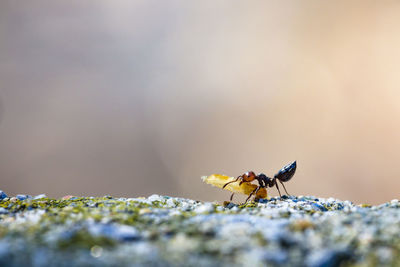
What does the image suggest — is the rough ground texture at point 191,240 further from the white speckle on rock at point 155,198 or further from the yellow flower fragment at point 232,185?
the yellow flower fragment at point 232,185

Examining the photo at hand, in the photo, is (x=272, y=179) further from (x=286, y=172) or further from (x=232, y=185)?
(x=232, y=185)

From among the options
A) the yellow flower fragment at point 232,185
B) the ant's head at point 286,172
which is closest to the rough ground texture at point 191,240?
the yellow flower fragment at point 232,185

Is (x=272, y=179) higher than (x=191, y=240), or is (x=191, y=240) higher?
(x=272, y=179)

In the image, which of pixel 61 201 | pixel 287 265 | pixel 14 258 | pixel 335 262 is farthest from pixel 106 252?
pixel 61 201

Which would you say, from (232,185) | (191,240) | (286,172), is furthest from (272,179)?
(191,240)

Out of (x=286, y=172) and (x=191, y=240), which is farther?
(x=286, y=172)

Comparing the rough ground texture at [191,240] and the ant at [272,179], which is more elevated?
the ant at [272,179]

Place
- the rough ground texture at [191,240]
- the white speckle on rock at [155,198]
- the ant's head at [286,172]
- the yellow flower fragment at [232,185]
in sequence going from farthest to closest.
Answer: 1. the ant's head at [286,172]
2. the yellow flower fragment at [232,185]
3. the white speckle on rock at [155,198]
4. the rough ground texture at [191,240]

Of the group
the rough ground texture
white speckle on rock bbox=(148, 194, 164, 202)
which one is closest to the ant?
white speckle on rock bbox=(148, 194, 164, 202)
